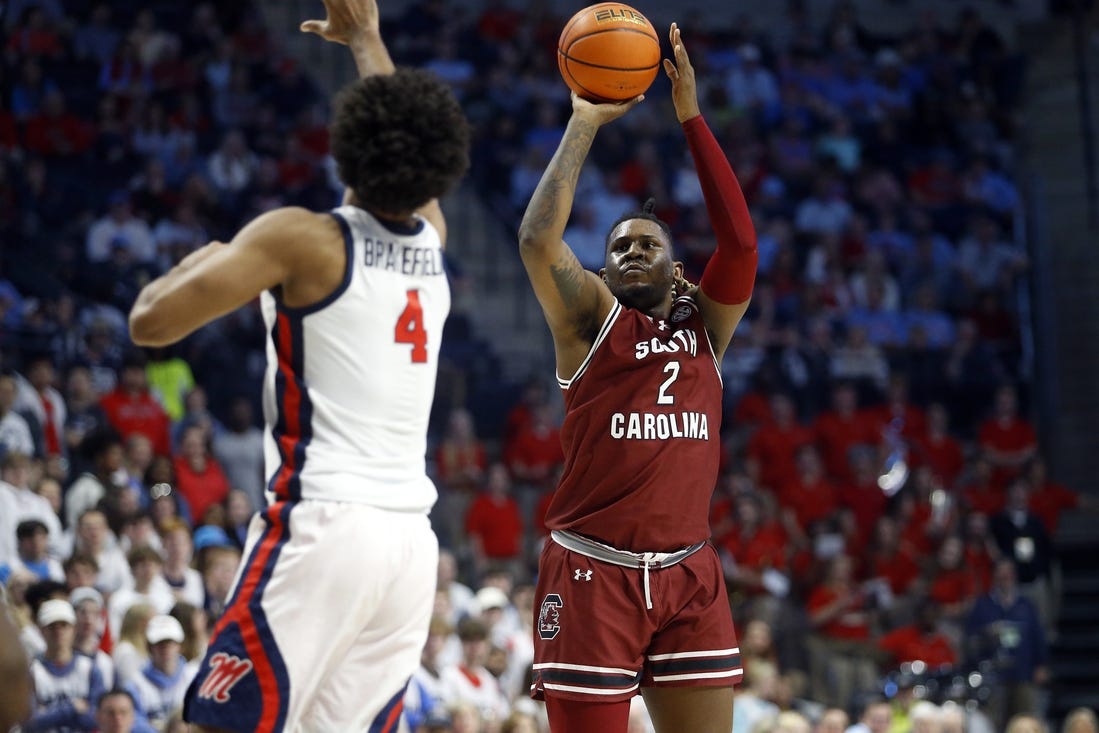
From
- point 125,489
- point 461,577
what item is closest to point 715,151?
point 125,489

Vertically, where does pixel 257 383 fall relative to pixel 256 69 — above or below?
below

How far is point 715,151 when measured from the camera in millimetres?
5457

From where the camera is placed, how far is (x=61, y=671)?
8.82m

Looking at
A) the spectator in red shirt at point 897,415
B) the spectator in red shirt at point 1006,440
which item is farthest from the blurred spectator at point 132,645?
the spectator in red shirt at point 1006,440

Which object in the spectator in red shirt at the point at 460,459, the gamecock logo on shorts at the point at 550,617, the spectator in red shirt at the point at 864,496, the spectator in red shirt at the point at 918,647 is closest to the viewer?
the gamecock logo on shorts at the point at 550,617

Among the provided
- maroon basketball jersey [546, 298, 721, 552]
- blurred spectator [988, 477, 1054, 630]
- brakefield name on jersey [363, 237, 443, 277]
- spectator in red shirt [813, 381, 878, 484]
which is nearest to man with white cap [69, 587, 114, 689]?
maroon basketball jersey [546, 298, 721, 552]

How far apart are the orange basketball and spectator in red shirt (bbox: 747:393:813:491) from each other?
31.4 feet

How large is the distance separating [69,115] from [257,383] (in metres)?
3.70

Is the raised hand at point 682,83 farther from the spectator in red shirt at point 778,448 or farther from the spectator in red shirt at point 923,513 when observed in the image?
the spectator in red shirt at point 923,513

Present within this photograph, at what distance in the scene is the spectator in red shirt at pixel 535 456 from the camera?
14220 mm

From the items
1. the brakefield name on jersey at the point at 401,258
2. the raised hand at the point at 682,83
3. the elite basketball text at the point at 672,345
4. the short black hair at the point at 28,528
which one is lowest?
the short black hair at the point at 28,528

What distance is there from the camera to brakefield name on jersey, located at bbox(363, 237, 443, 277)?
4184 millimetres

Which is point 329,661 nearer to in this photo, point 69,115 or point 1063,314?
point 69,115

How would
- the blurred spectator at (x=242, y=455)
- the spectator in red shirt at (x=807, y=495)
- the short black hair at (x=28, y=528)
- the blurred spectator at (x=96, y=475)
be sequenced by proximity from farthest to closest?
the spectator in red shirt at (x=807, y=495), the blurred spectator at (x=242, y=455), the blurred spectator at (x=96, y=475), the short black hair at (x=28, y=528)
